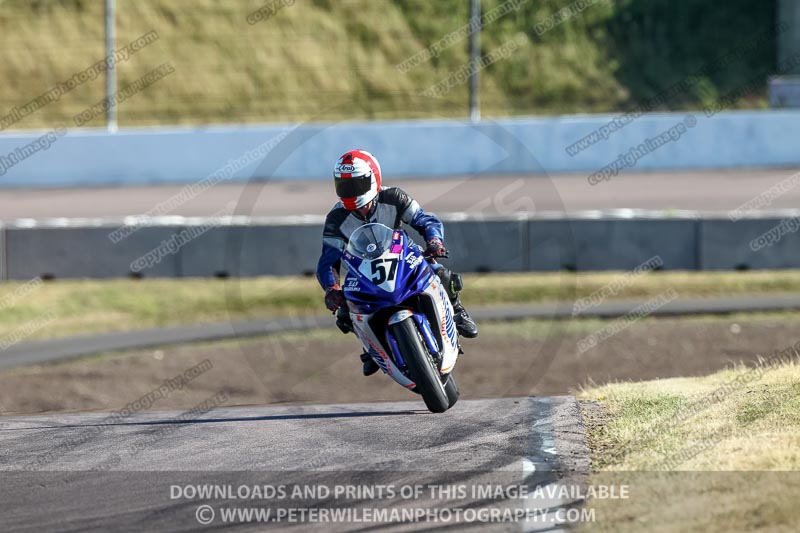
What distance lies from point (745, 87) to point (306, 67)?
10.9m

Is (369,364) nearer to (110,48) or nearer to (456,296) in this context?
(456,296)

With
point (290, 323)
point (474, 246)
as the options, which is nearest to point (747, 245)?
point (474, 246)

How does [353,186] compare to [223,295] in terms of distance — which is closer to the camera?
[353,186]

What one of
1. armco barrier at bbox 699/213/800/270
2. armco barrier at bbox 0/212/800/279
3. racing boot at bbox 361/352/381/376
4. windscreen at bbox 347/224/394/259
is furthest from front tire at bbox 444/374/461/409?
armco barrier at bbox 699/213/800/270

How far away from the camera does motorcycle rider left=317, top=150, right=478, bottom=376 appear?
789 cm

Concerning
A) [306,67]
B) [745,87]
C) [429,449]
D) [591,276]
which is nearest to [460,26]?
[306,67]

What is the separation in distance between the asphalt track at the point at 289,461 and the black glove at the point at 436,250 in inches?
49.4

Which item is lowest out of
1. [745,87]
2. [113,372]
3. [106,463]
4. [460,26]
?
[113,372]

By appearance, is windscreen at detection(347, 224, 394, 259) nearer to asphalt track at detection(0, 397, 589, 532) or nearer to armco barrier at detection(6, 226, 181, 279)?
asphalt track at detection(0, 397, 589, 532)

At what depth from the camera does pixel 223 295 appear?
19016mm

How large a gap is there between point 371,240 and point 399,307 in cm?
51

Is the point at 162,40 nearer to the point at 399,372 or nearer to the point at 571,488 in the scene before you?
the point at 399,372

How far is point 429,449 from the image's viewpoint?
7.51 meters

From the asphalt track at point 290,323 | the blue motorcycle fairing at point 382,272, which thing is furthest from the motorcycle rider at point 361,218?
the asphalt track at point 290,323
